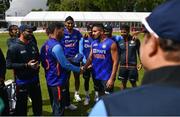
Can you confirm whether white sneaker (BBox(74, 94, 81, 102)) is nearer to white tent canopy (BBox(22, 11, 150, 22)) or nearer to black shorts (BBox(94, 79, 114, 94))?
black shorts (BBox(94, 79, 114, 94))

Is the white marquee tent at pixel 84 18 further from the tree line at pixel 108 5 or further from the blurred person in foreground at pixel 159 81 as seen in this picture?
the blurred person in foreground at pixel 159 81

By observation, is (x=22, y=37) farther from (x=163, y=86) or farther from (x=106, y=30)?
(x=163, y=86)

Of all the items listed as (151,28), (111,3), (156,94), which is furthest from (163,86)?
(111,3)

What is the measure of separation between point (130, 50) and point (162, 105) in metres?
8.72

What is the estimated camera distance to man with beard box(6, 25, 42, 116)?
7.41 meters

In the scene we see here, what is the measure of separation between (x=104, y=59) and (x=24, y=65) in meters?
1.73

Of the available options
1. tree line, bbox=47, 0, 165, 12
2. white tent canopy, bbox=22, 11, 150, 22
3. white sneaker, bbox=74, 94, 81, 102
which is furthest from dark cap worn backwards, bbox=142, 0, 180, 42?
tree line, bbox=47, 0, 165, 12

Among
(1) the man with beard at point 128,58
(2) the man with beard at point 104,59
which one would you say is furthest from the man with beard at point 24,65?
(1) the man with beard at point 128,58

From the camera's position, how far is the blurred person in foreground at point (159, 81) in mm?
1564

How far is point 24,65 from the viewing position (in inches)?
291

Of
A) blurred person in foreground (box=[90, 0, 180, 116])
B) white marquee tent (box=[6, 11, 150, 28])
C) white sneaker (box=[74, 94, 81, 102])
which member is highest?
blurred person in foreground (box=[90, 0, 180, 116])

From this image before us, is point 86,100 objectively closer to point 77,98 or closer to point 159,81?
point 77,98

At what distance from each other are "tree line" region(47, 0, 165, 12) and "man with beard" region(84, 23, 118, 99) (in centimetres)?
8397

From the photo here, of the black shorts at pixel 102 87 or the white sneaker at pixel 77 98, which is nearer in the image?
the black shorts at pixel 102 87
